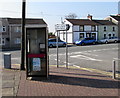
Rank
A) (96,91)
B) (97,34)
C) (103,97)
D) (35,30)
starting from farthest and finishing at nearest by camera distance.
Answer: (97,34) → (35,30) → (96,91) → (103,97)

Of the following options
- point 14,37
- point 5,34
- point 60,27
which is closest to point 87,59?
point 60,27

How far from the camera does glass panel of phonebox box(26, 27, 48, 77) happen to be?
8164 mm

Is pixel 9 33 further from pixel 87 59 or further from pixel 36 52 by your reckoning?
pixel 36 52

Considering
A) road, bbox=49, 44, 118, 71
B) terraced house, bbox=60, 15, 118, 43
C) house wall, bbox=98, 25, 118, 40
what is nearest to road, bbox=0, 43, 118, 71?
road, bbox=49, 44, 118, 71

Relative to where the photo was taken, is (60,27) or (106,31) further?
(106,31)

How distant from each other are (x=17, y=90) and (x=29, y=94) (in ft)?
2.07

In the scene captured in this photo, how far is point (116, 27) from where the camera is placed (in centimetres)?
5322

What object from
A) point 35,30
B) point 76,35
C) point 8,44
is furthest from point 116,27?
point 35,30

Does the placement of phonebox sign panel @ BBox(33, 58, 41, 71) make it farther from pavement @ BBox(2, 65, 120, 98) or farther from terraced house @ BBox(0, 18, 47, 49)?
terraced house @ BBox(0, 18, 47, 49)

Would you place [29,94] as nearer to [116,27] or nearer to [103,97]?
[103,97]

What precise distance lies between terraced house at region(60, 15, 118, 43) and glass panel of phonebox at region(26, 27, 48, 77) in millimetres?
36922

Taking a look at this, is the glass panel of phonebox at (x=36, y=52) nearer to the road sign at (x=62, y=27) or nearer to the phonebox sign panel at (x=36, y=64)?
the phonebox sign panel at (x=36, y=64)

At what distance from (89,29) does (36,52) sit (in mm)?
40543

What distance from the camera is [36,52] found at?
8.56m
